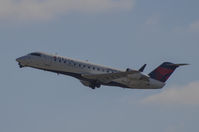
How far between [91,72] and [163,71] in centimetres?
903

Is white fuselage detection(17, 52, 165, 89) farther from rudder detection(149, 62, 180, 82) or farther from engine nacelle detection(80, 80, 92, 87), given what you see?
rudder detection(149, 62, 180, 82)

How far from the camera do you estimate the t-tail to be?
202 ft

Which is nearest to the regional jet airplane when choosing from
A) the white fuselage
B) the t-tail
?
the white fuselage

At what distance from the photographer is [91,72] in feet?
190

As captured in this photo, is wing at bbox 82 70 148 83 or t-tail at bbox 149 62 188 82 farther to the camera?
t-tail at bbox 149 62 188 82

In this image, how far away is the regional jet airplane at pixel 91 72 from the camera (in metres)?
56.4

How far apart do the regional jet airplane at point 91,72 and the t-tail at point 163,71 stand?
16.5 inches

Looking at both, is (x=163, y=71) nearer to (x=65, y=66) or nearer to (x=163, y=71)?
(x=163, y=71)

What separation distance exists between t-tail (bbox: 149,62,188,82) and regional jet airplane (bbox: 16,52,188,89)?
Result: 0.42m

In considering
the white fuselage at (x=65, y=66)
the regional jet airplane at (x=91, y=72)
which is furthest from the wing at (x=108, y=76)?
the white fuselage at (x=65, y=66)

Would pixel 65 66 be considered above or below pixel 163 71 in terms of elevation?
above

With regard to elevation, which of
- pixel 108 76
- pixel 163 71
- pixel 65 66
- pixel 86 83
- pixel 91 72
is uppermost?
pixel 65 66

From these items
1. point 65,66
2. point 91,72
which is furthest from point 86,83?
point 65,66

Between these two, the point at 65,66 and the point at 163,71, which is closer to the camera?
the point at 65,66
